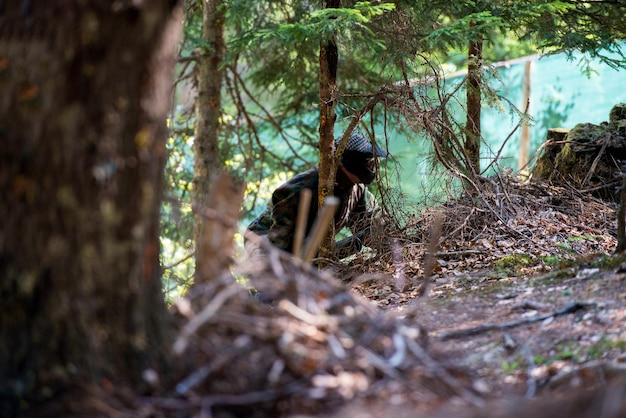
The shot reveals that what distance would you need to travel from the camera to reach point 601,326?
13.9ft

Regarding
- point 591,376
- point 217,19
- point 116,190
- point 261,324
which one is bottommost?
point 591,376

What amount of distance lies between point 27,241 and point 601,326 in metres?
3.23

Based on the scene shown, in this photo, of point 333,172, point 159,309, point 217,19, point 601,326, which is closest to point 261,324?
point 159,309

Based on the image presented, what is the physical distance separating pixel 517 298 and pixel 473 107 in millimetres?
4806

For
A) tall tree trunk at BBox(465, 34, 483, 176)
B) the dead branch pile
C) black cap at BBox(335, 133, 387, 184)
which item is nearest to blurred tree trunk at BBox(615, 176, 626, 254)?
tall tree trunk at BBox(465, 34, 483, 176)

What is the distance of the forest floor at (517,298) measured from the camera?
333 cm

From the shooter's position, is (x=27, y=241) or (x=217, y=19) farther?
(x=217, y=19)

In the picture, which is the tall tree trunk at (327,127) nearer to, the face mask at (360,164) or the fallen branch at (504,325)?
the face mask at (360,164)

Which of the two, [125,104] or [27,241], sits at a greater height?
[125,104]

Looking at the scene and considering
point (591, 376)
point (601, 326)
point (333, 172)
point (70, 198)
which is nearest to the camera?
point (70, 198)

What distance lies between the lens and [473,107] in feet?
31.6

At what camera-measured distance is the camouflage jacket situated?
331 inches

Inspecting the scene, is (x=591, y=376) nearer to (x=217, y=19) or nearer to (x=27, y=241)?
(x=27, y=241)

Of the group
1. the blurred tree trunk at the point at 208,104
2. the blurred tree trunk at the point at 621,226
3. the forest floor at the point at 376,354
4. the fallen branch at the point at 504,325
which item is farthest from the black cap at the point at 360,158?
the fallen branch at the point at 504,325
